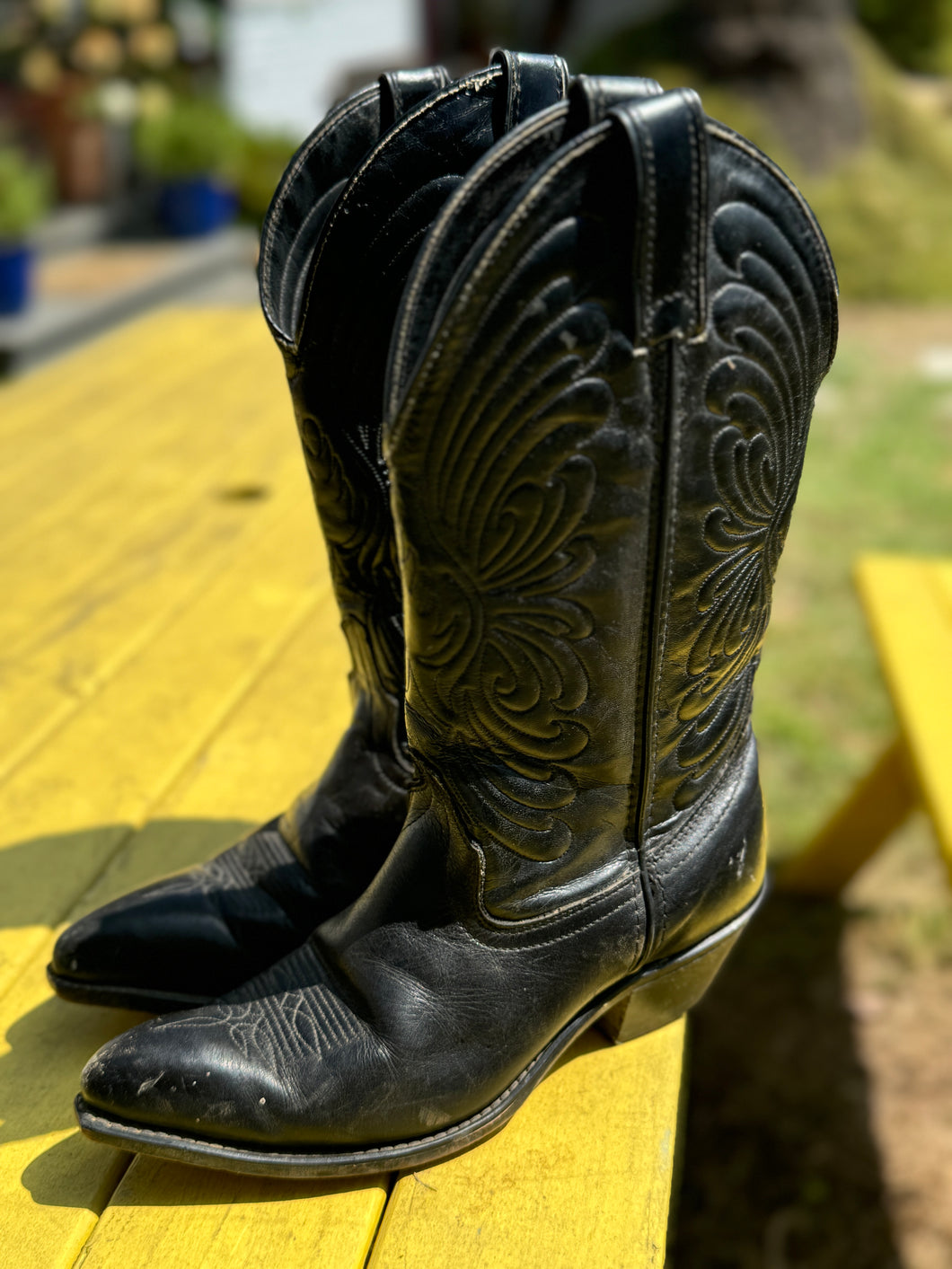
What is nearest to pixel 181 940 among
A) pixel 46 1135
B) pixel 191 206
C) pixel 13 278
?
pixel 46 1135

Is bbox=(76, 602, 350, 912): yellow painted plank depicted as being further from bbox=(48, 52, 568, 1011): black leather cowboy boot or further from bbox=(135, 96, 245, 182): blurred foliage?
bbox=(135, 96, 245, 182): blurred foliage

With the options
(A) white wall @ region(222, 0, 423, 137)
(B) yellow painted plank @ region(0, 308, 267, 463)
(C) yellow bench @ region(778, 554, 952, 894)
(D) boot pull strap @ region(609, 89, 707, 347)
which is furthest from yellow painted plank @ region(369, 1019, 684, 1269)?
(A) white wall @ region(222, 0, 423, 137)

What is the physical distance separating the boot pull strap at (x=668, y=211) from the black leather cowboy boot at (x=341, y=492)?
243 millimetres

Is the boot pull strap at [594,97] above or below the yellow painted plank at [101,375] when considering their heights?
above

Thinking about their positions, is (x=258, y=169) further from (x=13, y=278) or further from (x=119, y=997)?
(x=119, y=997)

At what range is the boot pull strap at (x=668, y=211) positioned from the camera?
0.64 meters

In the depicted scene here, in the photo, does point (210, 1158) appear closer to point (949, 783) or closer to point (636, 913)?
point (636, 913)

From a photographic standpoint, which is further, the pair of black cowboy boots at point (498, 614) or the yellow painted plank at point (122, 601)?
the yellow painted plank at point (122, 601)

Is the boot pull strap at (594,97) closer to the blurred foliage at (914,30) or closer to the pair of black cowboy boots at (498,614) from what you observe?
the pair of black cowboy boots at (498,614)

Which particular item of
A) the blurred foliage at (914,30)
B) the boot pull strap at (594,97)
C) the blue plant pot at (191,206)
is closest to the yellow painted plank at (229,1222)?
the boot pull strap at (594,97)

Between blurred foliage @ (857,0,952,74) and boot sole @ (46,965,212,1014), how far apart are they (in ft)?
32.2

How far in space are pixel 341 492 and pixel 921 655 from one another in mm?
939

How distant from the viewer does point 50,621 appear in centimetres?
172

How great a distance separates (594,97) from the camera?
2.17 feet
